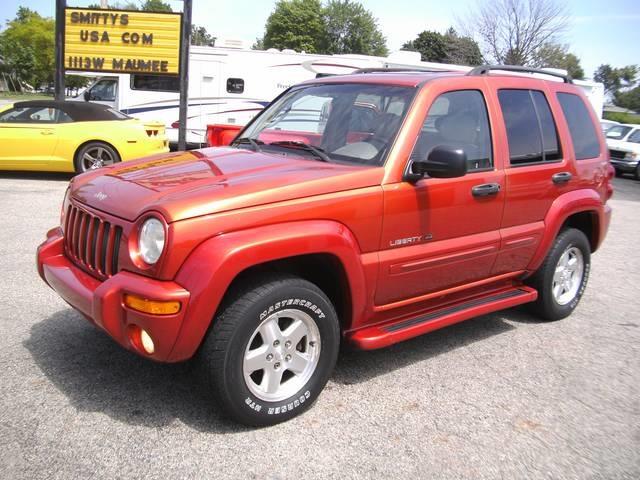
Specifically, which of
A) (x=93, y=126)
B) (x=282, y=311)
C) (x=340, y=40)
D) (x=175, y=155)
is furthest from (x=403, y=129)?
(x=340, y=40)

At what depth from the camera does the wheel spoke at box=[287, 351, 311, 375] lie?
10.6 feet

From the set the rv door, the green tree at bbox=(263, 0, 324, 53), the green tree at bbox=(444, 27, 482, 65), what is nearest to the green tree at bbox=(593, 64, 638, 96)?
the green tree at bbox=(263, 0, 324, 53)

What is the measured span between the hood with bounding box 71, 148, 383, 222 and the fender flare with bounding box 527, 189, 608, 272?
1.77 meters

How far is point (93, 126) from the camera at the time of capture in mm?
10961

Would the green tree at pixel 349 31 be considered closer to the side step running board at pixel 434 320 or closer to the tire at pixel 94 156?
the tire at pixel 94 156

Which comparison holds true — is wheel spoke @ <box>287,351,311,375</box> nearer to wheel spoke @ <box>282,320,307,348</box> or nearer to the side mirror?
wheel spoke @ <box>282,320,307,348</box>

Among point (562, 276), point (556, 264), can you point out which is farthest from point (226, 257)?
point (562, 276)

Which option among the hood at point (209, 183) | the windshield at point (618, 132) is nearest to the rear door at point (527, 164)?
the hood at point (209, 183)

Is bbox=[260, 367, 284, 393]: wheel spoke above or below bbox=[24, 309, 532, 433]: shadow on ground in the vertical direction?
above

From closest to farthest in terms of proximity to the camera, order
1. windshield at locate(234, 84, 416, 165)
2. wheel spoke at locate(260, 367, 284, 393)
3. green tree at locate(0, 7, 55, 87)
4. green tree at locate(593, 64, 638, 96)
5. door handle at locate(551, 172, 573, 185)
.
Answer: wheel spoke at locate(260, 367, 284, 393) → windshield at locate(234, 84, 416, 165) → door handle at locate(551, 172, 573, 185) → green tree at locate(0, 7, 55, 87) → green tree at locate(593, 64, 638, 96)

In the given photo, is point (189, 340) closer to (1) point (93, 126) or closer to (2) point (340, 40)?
(1) point (93, 126)

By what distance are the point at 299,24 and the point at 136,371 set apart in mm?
74655

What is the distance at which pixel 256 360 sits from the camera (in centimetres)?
307

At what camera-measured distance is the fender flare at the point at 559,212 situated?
4.51 metres
